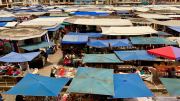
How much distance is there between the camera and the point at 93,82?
30.3ft

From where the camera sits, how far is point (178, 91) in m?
8.42

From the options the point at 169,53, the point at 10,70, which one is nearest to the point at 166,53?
the point at 169,53

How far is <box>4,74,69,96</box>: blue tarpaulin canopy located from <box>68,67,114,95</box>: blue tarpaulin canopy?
1.79 ft

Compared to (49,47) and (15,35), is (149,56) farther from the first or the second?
(15,35)

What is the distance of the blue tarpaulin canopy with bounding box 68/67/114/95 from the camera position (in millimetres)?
8672

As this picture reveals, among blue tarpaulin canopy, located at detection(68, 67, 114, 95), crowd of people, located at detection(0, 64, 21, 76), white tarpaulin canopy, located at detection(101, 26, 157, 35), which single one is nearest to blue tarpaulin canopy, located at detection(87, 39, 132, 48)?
white tarpaulin canopy, located at detection(101, 26, 157, 35)

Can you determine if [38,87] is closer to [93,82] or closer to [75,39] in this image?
[93,82]

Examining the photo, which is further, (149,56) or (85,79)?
(149,56)

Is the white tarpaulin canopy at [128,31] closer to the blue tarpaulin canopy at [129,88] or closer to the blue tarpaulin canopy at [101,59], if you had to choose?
the blue tarpaulin canopy at [101,59]

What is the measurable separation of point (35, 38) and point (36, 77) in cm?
843

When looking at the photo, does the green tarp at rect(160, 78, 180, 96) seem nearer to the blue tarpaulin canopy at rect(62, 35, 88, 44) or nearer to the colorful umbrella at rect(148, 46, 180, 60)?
the colorful umbrella at rect(148, 46, 180, 60)

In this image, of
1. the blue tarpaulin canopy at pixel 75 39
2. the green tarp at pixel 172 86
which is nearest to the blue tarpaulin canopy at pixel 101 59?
the blue tarpaulin canopy at pixel 75 39

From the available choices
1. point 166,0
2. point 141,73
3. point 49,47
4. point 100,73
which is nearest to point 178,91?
point 100,73

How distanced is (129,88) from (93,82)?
4.41ft
